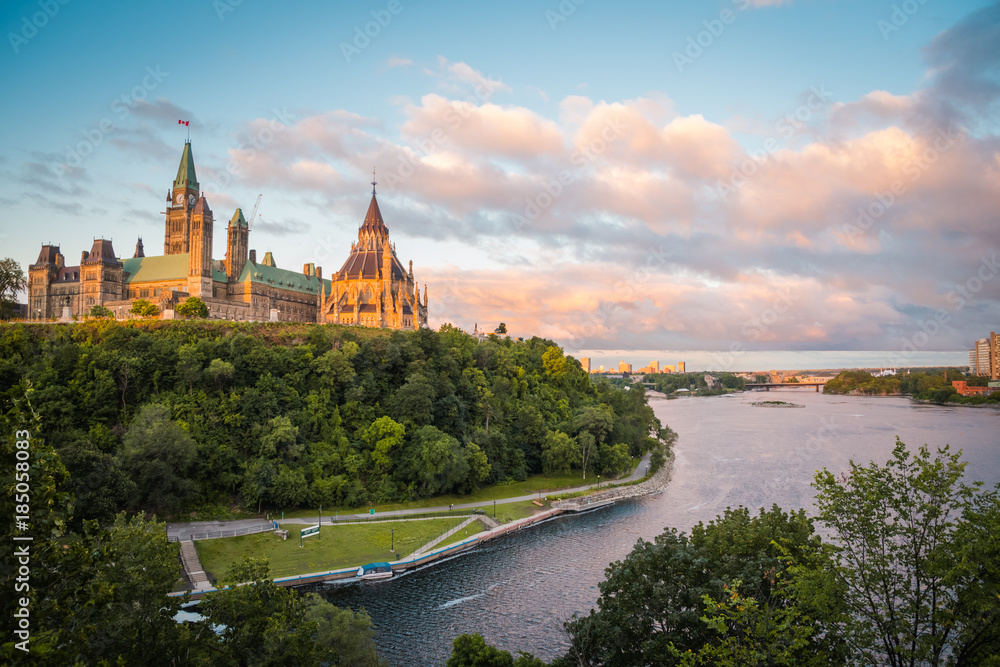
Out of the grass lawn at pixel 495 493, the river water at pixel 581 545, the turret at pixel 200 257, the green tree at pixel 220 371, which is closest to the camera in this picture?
the river water at pixel 581 545

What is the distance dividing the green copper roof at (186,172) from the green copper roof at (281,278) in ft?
51.4

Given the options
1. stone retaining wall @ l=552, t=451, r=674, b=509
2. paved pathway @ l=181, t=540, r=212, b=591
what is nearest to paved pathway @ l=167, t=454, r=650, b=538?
stone retaining wall @ l=552, t=451, r=674, b=509

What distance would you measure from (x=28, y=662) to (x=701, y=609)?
61.9 ft

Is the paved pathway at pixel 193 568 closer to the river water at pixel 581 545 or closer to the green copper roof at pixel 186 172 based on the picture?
the river water at pixel 581 545

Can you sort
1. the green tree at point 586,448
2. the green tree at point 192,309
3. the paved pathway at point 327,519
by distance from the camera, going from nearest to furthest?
the paved pathway at point 327,519 < the green tree at point 586,448 < the green tree at point 192,309

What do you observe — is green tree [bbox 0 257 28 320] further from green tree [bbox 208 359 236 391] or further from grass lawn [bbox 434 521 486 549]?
grass lawn [bbox 434 521 486 549]

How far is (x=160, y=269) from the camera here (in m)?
83.2

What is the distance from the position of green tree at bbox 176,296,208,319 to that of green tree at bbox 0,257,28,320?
617 inches

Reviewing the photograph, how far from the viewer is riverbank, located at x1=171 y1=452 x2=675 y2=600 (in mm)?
33750

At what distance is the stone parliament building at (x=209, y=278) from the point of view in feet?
261

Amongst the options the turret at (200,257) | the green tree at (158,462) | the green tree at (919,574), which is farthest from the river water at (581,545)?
the turret at (200,257)

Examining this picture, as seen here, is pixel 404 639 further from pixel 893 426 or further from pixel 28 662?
pixel 893 426

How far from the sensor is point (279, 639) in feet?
56.5

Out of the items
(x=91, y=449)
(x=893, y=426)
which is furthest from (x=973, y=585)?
(x=893, y=426)
